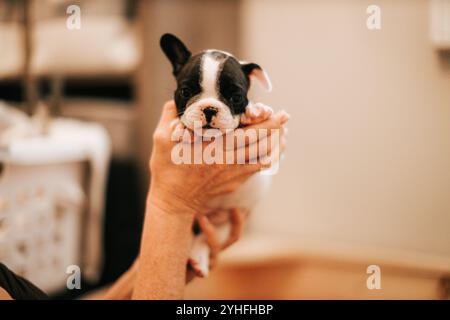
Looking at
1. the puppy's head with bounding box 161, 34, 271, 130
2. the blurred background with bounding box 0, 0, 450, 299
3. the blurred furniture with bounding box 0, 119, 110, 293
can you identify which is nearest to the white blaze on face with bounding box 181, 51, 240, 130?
the puppy's head with bounding box 161, 34, 271, 130

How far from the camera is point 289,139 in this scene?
1.30 metres

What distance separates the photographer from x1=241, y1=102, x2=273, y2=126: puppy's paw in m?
0.53

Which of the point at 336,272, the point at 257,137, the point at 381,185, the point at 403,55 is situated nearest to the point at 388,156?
the point at 381,185

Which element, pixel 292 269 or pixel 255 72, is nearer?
pixel 255 72

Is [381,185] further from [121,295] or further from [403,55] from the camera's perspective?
[121,295]

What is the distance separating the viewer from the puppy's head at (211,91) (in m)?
0.48

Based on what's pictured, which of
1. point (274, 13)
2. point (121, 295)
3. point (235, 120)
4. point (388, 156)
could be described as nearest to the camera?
point (235, 120)

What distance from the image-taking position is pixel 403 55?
109 centimetres

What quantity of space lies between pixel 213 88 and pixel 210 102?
0.02 meters

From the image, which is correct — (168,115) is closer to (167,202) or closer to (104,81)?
(167,202)

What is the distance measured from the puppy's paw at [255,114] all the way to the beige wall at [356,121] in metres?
0.40

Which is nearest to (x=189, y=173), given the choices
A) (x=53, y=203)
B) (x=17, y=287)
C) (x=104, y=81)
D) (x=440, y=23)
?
(x=17, y=287)

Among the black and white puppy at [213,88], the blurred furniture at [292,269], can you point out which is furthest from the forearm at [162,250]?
the blurred furniture at [292,269]
